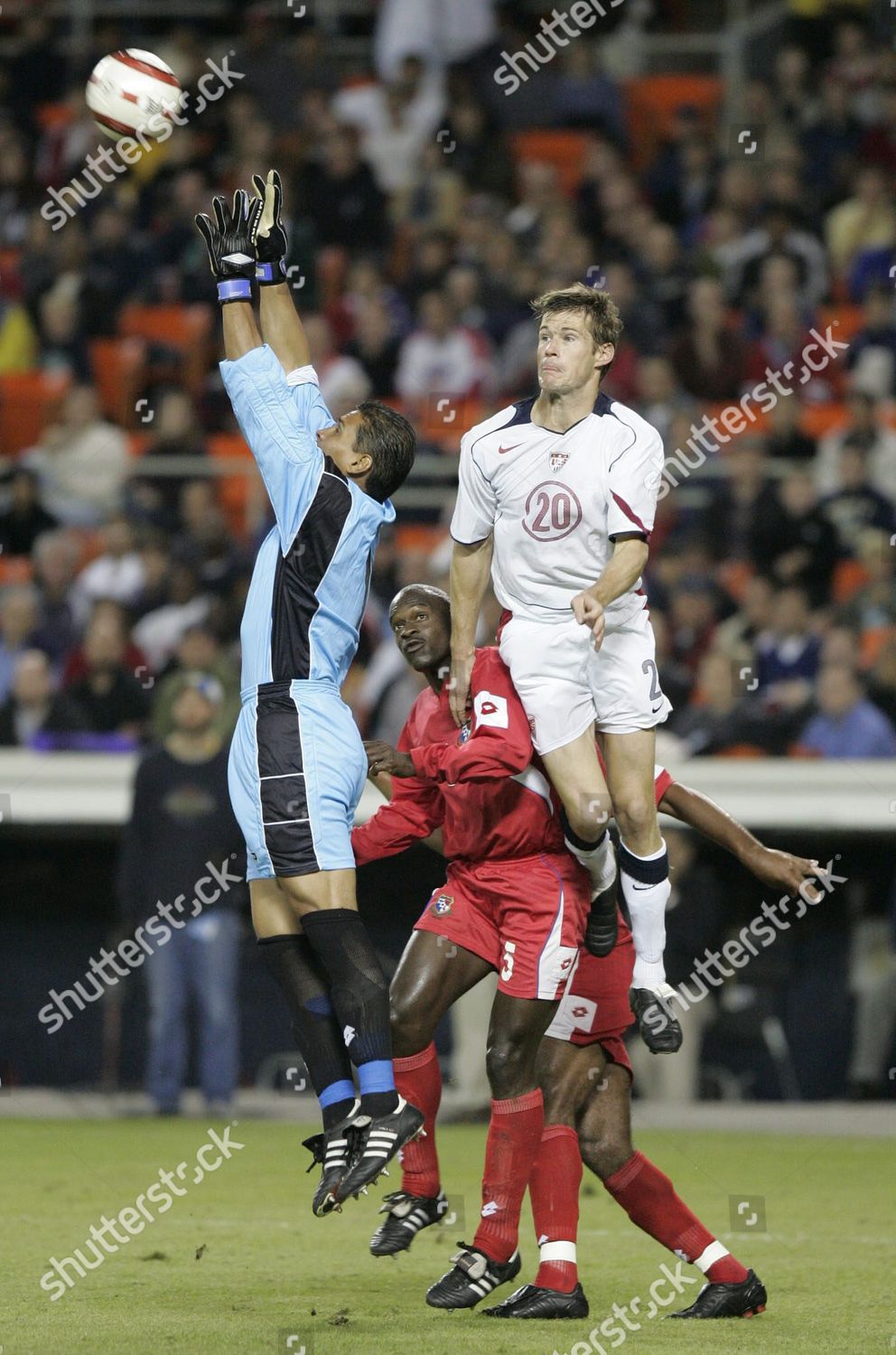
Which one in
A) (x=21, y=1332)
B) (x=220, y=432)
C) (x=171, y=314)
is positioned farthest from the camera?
(x=171, y=314)

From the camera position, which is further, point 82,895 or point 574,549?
point 82,895

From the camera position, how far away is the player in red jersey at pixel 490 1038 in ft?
21.6

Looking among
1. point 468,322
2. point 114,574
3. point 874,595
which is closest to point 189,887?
point 114,574

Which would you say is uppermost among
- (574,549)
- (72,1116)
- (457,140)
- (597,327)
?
(457,140)

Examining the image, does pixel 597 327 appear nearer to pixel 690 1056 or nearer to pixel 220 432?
pixel 690 1056

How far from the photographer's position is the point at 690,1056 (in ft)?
43.9

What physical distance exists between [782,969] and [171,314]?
7777mm

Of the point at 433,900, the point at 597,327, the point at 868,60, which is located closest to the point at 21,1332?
the point at 433,900

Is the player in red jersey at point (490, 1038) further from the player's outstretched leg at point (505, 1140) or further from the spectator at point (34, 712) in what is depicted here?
the spectator at point (34, 712)

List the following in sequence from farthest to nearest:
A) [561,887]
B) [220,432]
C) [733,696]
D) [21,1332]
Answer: [220,432] → [733,696] → [561,887] → [21,1332]

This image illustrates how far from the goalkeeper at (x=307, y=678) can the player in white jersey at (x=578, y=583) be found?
0.38 m

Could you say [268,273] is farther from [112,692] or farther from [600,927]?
[112,692]

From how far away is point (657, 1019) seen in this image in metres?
6.64

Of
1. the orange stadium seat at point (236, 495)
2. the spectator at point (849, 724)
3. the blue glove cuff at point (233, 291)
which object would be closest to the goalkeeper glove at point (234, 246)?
the blue glove cuff at point (233, 291)
